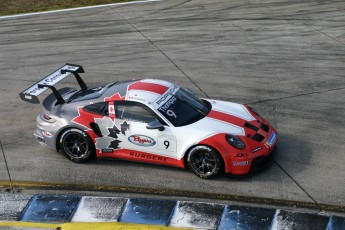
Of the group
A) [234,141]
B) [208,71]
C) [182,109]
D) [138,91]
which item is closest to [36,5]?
[208,71]

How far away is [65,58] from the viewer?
54.3ft

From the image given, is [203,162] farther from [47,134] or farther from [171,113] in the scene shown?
[47,134]

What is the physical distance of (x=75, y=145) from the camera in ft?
34.1

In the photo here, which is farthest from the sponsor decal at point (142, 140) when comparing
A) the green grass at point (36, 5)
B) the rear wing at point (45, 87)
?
the green grass at point (36, 5)

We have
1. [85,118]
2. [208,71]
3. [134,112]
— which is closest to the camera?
[134,112]

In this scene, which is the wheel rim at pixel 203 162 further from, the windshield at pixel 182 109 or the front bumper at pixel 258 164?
the windshield at pixel 182 109

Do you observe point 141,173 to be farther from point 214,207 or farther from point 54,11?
point 54,11

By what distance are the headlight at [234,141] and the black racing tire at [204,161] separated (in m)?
0.30

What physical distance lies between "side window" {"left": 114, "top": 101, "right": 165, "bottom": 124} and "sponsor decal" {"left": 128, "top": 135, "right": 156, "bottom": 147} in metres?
0.29

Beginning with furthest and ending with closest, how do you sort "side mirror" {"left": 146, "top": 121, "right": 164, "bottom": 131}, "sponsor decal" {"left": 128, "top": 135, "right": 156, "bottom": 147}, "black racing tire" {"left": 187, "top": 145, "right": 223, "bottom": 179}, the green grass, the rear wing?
1. the green grass
2. the rear wing
3. "sponsor decal" {"left": 128, "top": 135, "right": 156, "bottom": 147}
4. "side mirror" {"left": 146, "top": 121, "right": 164, "bottom": 131}
5. "black racing tire" {"left": 187, "top": 145, "right": 223, "bottom": 179}

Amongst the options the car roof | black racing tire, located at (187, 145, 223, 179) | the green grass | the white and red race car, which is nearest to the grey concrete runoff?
black racing tire, located at (187, 145, 223, 179)

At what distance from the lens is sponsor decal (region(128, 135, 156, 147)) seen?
32.3 feet

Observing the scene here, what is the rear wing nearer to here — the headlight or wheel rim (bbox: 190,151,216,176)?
wheel rim (bbox: 190,151,216,176)

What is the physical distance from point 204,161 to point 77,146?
→ 2385 mm
